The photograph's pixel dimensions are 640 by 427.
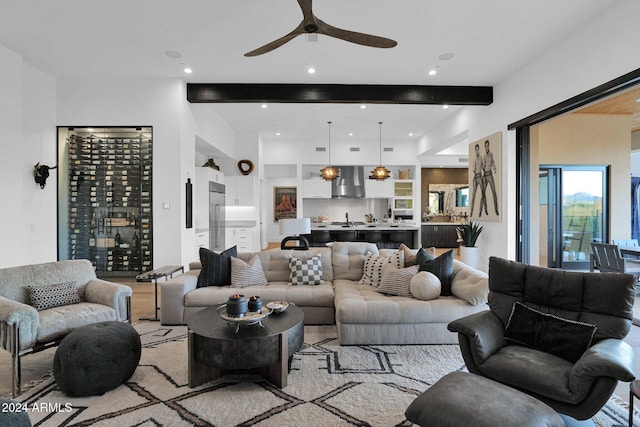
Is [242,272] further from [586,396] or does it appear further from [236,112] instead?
[236,112]

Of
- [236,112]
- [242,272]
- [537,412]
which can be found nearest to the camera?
[537,412]

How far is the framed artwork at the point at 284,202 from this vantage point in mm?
10883

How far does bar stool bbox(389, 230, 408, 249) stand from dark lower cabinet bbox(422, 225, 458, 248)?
2.14 metres

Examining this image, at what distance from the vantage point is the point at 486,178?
6.05 m

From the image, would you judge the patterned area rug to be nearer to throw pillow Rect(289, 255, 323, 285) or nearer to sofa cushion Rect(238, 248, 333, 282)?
throw pillow Rect(289, 255, 323, 285)

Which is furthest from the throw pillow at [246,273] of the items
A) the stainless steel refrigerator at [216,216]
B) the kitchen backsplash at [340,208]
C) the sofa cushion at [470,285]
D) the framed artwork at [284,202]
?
the kitchen backsplash at [340,208]

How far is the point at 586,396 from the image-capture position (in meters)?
1.69

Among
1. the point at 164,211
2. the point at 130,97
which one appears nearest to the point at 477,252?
the point at 164,211

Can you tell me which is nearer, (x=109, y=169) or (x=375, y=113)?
(x=109, y=169)

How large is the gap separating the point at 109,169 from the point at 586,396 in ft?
21.9

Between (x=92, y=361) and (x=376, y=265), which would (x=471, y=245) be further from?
(x=92, y=361)

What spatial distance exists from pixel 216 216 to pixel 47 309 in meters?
4.97

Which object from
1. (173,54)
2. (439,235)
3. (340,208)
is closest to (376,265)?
(173,54)

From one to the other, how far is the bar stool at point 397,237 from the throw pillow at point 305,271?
16.8 ft
